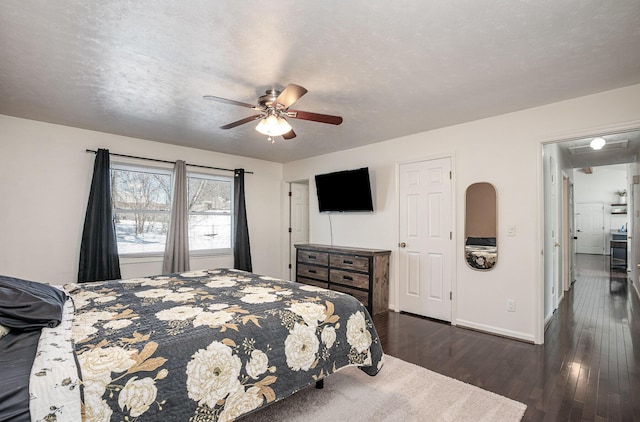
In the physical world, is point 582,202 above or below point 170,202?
above

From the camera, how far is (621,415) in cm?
198

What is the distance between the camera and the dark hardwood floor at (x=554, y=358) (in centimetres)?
212

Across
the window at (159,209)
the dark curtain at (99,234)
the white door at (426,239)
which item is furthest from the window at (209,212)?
the white door at (426,239)

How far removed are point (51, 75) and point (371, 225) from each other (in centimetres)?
390

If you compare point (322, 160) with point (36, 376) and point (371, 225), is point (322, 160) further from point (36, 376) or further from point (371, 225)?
point (36, 376)

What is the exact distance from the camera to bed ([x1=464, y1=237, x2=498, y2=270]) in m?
3.51

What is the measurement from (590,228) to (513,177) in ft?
33.5

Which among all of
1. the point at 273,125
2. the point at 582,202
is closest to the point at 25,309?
the point at 273,125

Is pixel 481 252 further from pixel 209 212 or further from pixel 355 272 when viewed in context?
pixel 209 212

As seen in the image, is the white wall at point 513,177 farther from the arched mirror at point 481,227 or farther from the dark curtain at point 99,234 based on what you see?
the dark curtain at point 99,234

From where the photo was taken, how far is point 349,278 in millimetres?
4508

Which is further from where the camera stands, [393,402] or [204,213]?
[204,213]

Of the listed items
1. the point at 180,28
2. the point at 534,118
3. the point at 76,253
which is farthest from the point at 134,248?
the point at 534,118

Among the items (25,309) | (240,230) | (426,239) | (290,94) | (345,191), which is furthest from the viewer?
(240,230)
